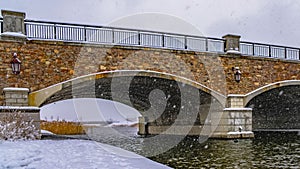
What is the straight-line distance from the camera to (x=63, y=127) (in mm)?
30922

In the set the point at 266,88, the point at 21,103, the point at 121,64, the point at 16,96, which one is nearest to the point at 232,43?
Answer: the point at 266,88

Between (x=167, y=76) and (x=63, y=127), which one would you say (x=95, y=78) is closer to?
(x=167, y=76)

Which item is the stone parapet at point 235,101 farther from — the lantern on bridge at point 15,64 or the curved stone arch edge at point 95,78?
the lantern on bridge at point 15,64

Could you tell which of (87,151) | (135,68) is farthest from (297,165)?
(135,68)

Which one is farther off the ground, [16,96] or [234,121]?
[16,96]

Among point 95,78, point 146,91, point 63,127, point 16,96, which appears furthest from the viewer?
point 63,127

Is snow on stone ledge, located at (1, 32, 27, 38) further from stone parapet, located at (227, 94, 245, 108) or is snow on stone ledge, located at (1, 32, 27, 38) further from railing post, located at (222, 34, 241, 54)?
stone parapet, located at (227, 94, 245, 108)

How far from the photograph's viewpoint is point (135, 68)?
16500 mm

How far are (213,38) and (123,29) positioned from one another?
545cm

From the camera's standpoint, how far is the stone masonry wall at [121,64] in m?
14.5

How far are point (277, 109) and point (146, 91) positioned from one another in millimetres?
12112

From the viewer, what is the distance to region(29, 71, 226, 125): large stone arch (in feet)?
49.9

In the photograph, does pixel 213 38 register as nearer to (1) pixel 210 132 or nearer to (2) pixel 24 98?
(1) pixel 210 132

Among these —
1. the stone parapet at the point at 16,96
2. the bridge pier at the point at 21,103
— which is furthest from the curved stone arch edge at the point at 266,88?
the stone parapet at the point at 16,96
